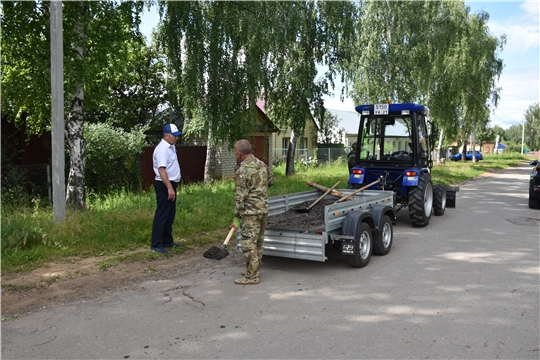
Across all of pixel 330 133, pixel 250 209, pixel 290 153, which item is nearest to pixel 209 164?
pixel 290 153

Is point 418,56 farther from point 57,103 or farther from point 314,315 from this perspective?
point 314,315

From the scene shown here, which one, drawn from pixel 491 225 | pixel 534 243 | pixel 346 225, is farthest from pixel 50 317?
pixel 491 225

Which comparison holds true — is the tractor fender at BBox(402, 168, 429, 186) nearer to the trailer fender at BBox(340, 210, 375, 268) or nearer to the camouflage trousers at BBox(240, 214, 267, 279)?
the trailer fender at BBox(340, 210, 375, 268)

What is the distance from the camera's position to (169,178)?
289 inches

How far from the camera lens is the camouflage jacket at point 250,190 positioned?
6.00 metres

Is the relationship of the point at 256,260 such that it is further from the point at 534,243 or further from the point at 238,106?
the point at 238,106

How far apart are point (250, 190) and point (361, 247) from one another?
2.00 m

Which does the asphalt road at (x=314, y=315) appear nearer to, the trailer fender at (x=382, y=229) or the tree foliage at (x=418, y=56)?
the trailer fender at (x=382, y=229)

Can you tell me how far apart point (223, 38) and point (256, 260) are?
31.1 ft

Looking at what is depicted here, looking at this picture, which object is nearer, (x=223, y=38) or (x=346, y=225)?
(x=346, y=225)

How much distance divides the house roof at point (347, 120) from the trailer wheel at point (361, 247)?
38.8 m

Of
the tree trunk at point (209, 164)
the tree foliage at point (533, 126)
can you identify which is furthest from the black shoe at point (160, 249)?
the tree foliage at point (533, 126)

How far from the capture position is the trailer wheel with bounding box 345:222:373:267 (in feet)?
21.4

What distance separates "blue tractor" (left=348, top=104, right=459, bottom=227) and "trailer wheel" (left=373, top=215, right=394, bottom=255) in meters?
2.46
